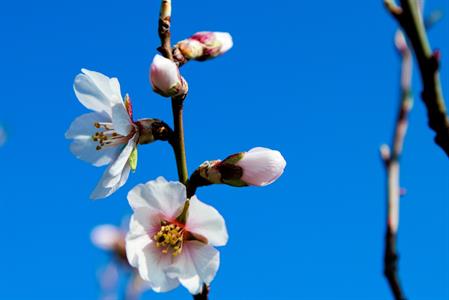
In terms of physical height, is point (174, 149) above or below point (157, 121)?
below

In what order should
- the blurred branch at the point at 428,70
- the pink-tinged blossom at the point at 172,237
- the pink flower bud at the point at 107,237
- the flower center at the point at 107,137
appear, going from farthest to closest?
1. the pink flower bud at the point at 107,237
2. the flower center at the point at 107,137
3. the pink-tinged blossom at the point at 172,237
4. the blurred branch at the point at 428,70

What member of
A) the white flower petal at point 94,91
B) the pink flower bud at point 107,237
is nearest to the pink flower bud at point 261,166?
the white flower petal at point 94,91

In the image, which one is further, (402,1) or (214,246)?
(214,246)

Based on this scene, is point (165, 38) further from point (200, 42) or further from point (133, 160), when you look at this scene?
point (133, 160)

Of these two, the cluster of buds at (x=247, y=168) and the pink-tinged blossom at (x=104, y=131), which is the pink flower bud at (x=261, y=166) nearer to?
the cluster of buds at (x=247, y=168)

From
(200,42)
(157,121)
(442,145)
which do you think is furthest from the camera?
(200,42)

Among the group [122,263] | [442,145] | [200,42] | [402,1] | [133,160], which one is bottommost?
[442,145]

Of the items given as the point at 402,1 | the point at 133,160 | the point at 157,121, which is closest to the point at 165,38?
the point at 157,121

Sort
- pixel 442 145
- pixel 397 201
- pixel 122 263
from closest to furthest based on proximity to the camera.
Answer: pixel 442 145 → pixel 397 201 → pixel 122 263

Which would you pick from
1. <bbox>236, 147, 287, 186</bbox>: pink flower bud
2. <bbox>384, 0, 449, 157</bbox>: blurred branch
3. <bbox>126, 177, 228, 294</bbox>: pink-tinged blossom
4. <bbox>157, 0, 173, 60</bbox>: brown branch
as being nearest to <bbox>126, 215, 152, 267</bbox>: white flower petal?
<bbox>126, 177, 228, 294</bbox>: pink-tinged blossom
